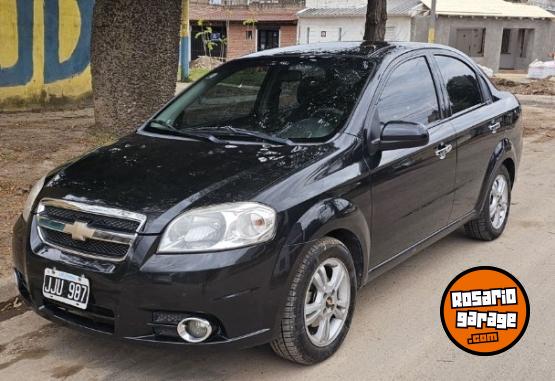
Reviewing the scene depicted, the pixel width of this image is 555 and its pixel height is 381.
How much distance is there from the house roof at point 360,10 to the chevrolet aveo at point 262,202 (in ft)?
88.6

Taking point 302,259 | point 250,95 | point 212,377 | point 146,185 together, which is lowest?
point 212,377

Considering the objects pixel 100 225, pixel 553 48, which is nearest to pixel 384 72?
pixel 100 225

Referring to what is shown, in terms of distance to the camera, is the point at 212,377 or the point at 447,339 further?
the point at 447,339

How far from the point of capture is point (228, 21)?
133ft

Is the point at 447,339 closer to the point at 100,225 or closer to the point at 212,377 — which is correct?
the point at 212,377

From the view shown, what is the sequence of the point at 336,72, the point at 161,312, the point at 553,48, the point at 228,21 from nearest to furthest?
the point at 161,312 < the point at 336,72 < the point at 553,48 < the point at 228,21

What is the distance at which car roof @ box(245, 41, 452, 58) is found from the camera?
455 centimetres

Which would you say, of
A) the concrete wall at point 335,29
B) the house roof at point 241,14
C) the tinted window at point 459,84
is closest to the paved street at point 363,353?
the tinted window at point 459,84

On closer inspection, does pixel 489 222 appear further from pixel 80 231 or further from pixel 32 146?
pixel 32 146

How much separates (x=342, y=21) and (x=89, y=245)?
32.5 meters

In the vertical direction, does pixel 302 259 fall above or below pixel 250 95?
below

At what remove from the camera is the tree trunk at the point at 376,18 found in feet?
32.4

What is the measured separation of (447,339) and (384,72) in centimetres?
173

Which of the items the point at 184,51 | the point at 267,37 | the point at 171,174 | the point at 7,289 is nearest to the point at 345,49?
the point at 171,174
